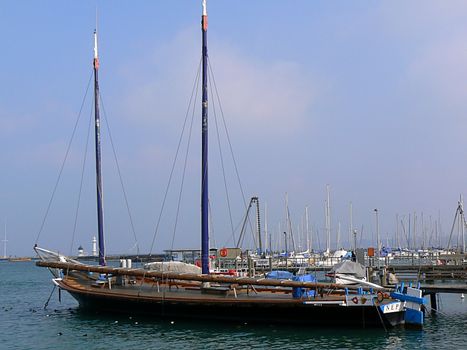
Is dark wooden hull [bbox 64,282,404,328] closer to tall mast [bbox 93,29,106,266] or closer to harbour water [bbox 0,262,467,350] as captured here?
harbour water [bbox 0,262,467,350]

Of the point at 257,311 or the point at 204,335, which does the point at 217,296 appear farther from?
the point at 204,335

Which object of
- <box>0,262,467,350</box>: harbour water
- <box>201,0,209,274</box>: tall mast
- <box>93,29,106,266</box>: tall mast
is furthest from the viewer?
<box>93,29,106,266</box>: tall mast

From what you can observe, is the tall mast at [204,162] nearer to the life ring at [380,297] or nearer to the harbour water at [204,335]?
the harbour water at [204,335]

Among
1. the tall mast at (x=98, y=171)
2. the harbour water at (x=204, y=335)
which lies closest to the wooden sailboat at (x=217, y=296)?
the harbour water at (x=204, y=335)

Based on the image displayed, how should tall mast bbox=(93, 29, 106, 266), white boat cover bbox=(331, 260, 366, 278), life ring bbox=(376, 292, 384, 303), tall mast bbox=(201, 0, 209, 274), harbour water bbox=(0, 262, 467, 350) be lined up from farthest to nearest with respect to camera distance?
tall mast bbox=(93, 29, 106, 266) < white boat cover bbox=(331, 260, 366, 278) < tall mast bbox=(201, 0, 209, 274) < life ring bbox=(376, 292, 384, 303) < harbour water bbox=(0, 262, 467, 350)

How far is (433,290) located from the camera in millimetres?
31750

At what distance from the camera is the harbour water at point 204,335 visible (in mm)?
24375

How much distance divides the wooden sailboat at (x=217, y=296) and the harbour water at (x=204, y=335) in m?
0.48

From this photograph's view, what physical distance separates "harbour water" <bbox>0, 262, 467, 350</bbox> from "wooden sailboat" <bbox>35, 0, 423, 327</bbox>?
1.56ft

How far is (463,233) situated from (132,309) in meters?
46.6

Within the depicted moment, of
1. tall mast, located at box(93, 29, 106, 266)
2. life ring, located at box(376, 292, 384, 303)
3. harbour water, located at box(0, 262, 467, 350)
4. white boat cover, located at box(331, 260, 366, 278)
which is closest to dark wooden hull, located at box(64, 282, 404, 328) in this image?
harbour water, located at box(0, 262, 467, 350)

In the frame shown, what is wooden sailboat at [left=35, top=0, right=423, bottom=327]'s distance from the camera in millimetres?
26000

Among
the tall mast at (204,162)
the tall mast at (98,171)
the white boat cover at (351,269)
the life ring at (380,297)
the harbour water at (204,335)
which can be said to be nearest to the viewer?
the harbour water at (204,335)

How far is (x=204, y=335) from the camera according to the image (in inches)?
1043
